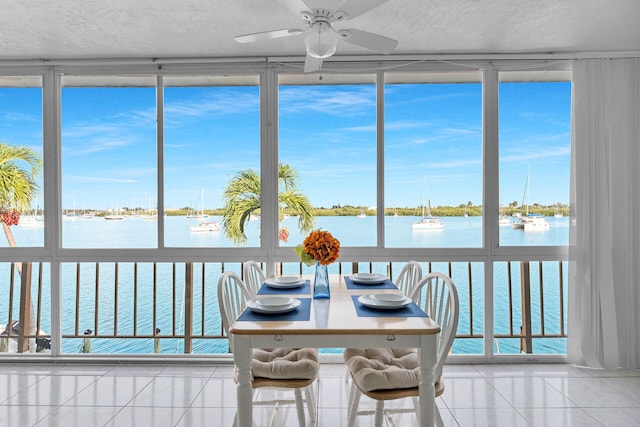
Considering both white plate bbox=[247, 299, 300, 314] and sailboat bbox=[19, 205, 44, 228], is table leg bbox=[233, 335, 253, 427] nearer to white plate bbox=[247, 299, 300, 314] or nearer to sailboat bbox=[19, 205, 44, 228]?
white plate bbox=[247, 299, 300, 314]

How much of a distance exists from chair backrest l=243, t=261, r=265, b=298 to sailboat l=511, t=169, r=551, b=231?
87.9 inches

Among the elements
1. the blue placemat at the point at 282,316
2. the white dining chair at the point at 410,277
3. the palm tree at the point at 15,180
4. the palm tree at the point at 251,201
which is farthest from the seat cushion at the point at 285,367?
the palm tree at the point at 15,180

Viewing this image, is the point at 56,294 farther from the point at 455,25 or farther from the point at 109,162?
the point at 455,25

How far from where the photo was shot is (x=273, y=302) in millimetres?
2037

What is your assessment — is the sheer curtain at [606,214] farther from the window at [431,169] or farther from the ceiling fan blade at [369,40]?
the ceiling fan blade at [369,40]

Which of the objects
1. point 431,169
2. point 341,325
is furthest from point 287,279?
point 431,169

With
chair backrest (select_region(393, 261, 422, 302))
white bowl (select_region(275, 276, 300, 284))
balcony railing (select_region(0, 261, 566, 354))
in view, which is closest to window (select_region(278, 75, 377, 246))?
balcony railing (select_region(0, 261, 566, 354))

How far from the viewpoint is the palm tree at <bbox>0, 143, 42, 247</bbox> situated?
11.2ft

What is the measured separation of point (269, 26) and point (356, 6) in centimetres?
109

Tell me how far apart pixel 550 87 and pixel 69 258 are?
4.48 m

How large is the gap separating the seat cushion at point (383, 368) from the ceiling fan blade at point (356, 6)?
1.75 meters

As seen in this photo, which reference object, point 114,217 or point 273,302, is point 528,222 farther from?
point 114,217

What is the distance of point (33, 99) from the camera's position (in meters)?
3.47

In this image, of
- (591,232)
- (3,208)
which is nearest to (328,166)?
(591,232)
